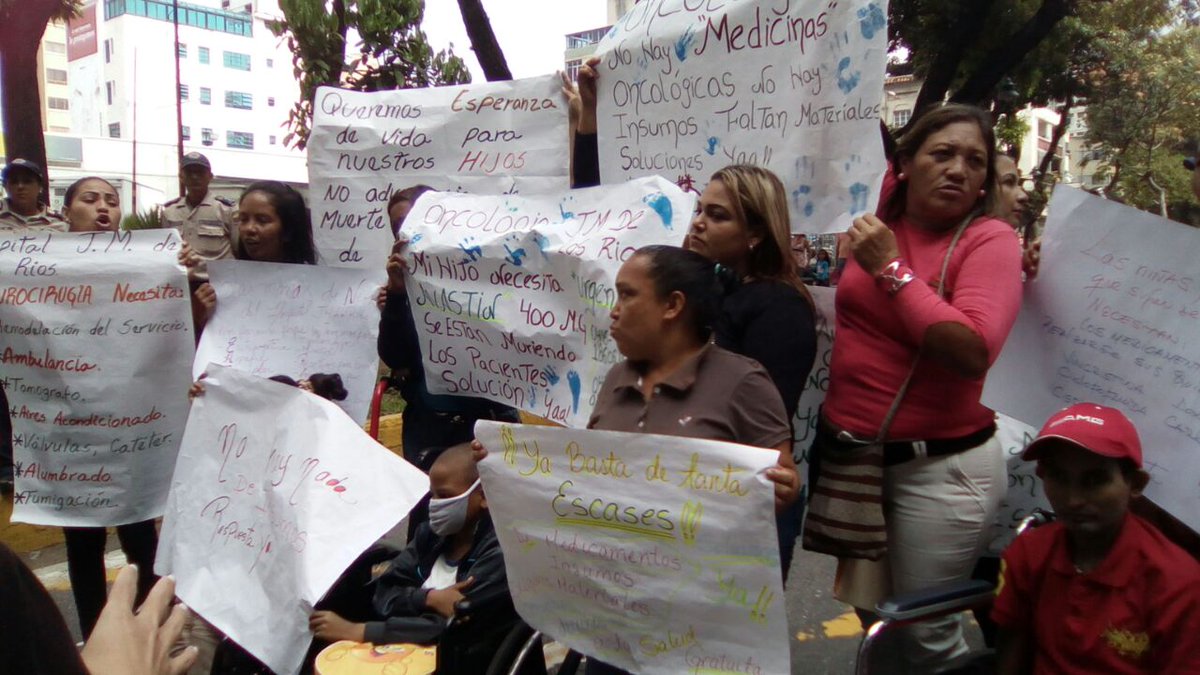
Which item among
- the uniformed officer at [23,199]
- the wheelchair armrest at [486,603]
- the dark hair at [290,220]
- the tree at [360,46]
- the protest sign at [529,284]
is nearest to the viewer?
the wheelchair armrest at [486,603]

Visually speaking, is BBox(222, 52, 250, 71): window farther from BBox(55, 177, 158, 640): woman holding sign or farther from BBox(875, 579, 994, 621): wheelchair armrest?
BBox(875, 579, 994, 621): wheelchair armrest

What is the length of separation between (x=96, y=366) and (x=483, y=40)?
4632mm

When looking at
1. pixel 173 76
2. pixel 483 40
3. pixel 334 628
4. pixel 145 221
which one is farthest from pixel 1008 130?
pixel 173 76

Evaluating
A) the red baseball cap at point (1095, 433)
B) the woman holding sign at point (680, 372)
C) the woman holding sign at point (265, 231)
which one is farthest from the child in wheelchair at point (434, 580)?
the red baseball cap at point (1095, 433)

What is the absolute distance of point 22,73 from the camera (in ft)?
31.8

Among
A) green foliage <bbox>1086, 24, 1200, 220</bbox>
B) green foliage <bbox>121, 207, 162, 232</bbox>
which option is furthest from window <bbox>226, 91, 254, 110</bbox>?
green foliage <bbox>121, 207, 162, 232</bbox>

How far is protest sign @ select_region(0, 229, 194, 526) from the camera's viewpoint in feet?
11.0

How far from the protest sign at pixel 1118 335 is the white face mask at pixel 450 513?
143cm

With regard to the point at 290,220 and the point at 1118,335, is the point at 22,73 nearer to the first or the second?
the point at 290,220

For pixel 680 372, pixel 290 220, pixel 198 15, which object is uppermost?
pixel 198 15

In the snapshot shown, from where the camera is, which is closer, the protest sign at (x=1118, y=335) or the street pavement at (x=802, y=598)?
the protest sign at (x=1118, y=335)

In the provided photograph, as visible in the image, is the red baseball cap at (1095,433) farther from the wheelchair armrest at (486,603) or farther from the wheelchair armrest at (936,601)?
the wheelchair armrest at (486,603)

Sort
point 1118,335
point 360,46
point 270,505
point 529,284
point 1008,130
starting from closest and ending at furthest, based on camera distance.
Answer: point 1118,335
point 270,505
point 529,284
point 360,46
point 1008,130

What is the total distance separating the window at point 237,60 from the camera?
74.3 m
